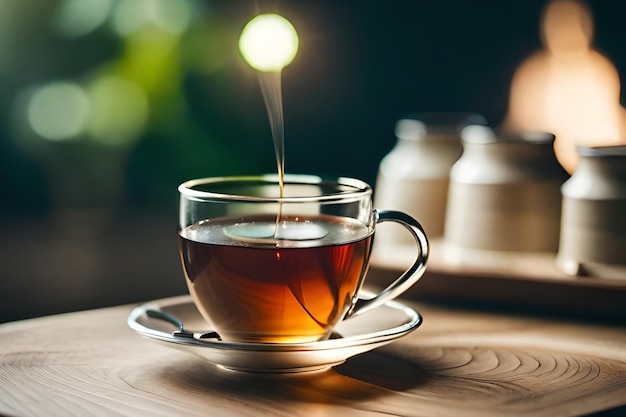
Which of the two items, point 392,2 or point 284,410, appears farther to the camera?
point 392,2

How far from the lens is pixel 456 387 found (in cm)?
69

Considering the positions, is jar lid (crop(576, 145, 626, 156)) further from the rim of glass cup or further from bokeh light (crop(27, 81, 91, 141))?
bokeh light (crop(27, 81, 91, 141))

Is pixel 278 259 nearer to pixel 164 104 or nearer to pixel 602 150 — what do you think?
pixel 602 150

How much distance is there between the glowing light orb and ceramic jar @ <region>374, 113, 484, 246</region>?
86cm

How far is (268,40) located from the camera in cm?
214

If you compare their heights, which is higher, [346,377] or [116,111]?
[116,111]

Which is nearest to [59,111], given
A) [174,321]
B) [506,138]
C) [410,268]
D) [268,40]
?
[268,40]

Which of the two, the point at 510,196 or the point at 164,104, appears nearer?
the point at 510,196

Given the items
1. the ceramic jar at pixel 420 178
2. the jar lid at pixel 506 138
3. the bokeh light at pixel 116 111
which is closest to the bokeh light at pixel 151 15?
the bokeh light at pixel 116 111

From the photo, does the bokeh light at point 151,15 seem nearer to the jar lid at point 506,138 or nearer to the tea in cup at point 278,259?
the jar lid at point 506,138

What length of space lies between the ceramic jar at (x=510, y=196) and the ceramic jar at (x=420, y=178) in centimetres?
9

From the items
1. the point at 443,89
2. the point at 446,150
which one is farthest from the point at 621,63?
the point at 446,150

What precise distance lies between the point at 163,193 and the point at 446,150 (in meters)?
1.19

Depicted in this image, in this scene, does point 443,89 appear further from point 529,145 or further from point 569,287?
point 569,287
